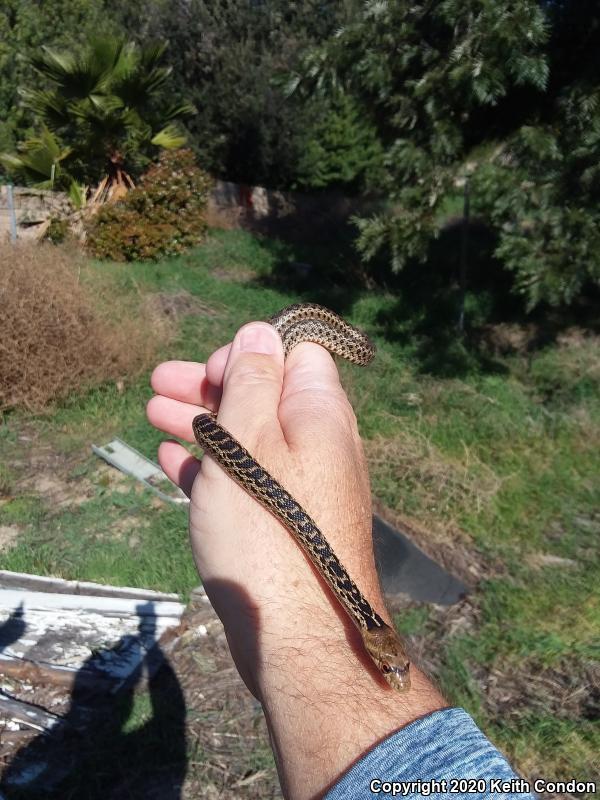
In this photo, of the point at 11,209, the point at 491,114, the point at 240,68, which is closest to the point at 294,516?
the point at 491,114

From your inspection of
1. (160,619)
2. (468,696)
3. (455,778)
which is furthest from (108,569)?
(455,778)

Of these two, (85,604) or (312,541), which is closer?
(312,541)

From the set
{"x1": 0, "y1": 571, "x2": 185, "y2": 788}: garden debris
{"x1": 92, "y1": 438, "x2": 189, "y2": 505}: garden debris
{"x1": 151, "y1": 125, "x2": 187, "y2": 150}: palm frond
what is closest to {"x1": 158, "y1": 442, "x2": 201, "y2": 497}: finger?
→ {"x1": 0, "y1": 571, "x2": 185, "y2": 788}: garden debris

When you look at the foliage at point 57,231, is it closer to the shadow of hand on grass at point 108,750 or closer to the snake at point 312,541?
the shadow of hand on grass at point 108,750

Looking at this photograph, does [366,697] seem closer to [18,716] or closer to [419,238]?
[18,716]

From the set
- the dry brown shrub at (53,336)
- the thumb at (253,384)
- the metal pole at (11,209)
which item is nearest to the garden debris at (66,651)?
the thumb at (253,384)

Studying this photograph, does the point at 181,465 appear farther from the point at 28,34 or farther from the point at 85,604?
the point at 28,34

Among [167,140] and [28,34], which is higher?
[167,140]
